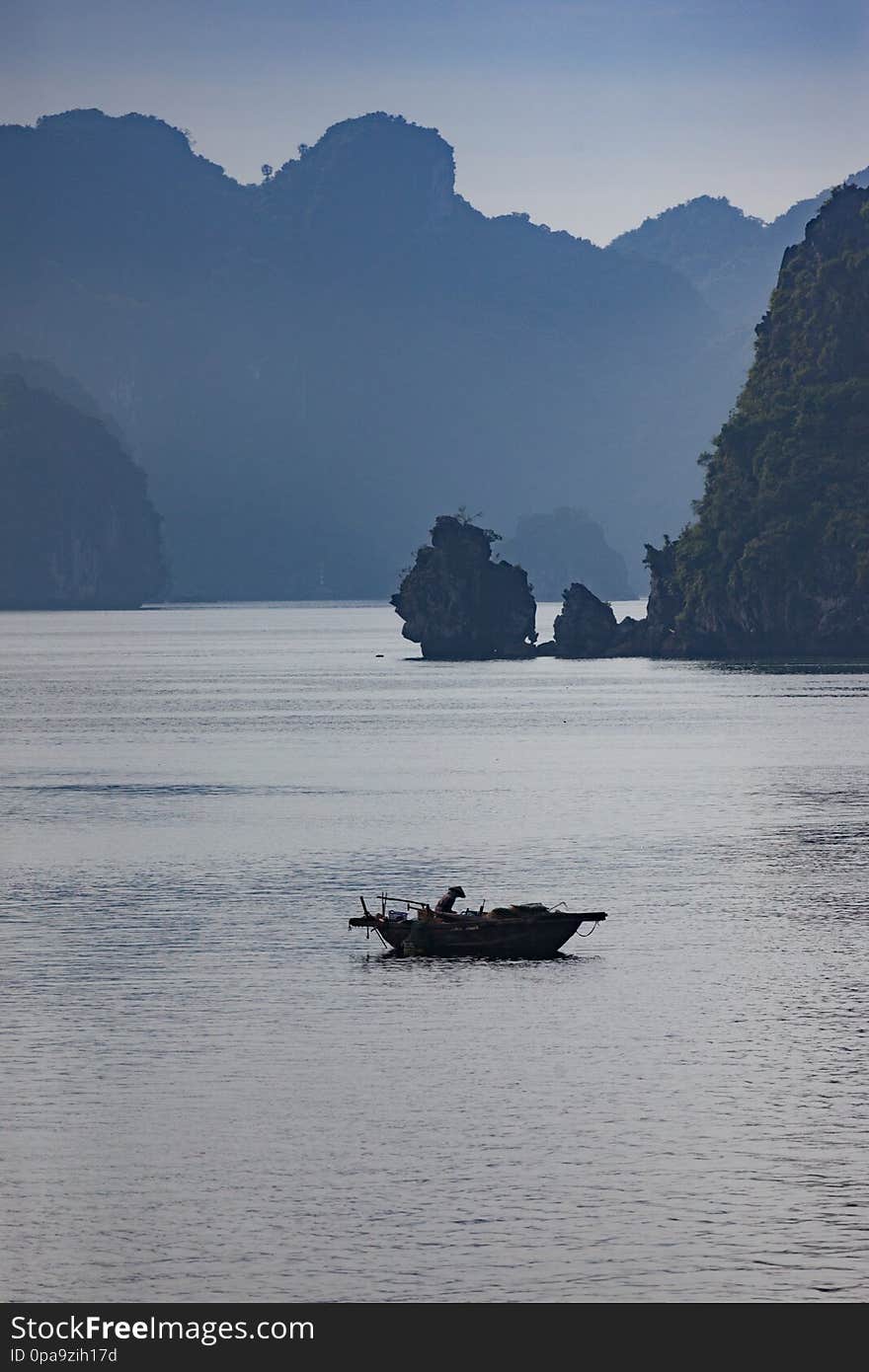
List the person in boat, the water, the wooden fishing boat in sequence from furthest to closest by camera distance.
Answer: the person in boat, the wooden fishing boat, the water

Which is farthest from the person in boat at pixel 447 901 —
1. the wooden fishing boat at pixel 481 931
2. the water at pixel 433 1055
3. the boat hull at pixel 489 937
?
the water at pixel 433 1055

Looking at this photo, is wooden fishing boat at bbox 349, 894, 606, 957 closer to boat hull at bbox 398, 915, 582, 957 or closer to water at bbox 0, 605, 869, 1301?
boat hull at bbox 398, 915, 582, 957

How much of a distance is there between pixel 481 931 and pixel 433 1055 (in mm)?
10757

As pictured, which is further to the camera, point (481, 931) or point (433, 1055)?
point (481, 931)

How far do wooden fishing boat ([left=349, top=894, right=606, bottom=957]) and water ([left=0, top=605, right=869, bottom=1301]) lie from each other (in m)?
0.56

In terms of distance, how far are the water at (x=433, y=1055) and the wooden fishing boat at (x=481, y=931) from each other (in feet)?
1.84

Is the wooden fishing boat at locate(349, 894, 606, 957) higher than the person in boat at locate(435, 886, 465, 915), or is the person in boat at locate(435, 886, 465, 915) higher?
the person in boat at locate(435, 886, 465, 915)

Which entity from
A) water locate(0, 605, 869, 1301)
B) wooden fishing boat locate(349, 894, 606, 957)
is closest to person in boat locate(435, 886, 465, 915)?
wooden fishing boat locate(349, 894, 606, 957)

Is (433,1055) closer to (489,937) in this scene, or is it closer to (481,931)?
(481,931)

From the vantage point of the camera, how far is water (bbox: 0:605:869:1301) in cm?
2938

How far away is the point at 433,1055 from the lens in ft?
135

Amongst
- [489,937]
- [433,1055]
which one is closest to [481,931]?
[489,937]
